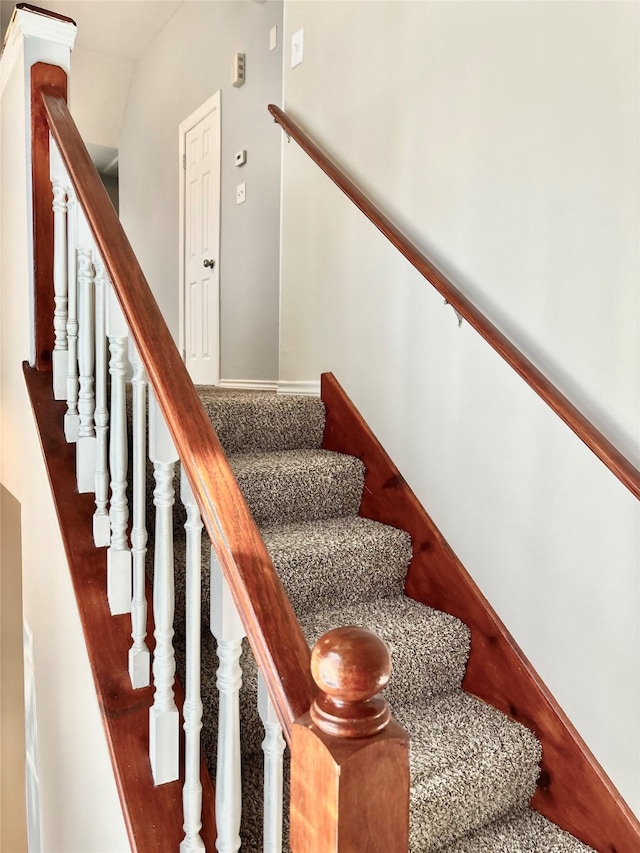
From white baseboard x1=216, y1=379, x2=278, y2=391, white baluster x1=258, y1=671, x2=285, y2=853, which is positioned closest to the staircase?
white baluster x1=258, y1=671, x2=285, y2=853

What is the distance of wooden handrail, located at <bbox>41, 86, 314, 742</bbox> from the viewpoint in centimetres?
73

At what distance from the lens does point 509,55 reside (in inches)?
66.6

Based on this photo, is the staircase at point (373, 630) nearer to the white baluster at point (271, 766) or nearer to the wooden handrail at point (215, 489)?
the white baluster at point (271, 766)

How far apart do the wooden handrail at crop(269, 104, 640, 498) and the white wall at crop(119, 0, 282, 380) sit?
1092 mm

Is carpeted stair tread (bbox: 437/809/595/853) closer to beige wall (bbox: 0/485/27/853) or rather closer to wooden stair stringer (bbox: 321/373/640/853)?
wooden stair stringer (bbox: 321/373/640/853)

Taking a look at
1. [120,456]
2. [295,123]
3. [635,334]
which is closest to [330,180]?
[295,123]

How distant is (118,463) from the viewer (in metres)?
1.23

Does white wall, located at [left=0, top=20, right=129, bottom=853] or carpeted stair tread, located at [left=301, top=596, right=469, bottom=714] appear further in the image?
carpeted stair tread, located at [left=301, top=596, right=469, bottom=714]

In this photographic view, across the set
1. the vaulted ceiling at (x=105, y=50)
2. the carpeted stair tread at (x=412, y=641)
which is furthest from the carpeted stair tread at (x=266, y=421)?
the vaulted ceiling at (x=105, y=50)

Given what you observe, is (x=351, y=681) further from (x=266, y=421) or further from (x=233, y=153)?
(x=233, y=153)

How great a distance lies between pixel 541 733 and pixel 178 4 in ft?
15.6

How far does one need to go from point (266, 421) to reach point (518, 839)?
54.5 inches

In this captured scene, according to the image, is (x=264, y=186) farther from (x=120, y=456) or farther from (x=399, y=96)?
(x=120, y=456)

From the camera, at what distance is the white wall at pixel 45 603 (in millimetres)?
1354
